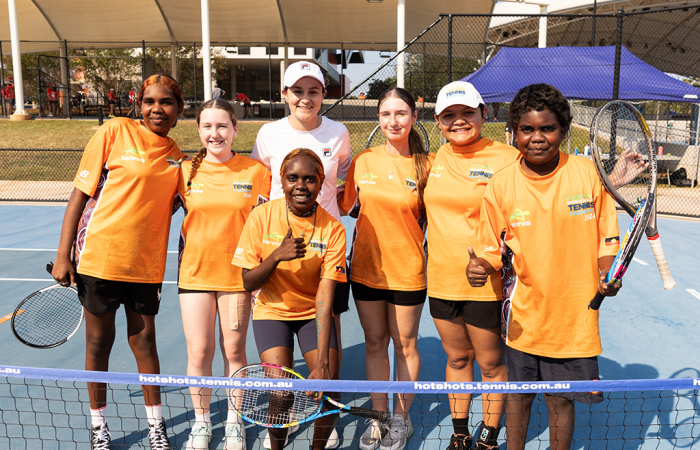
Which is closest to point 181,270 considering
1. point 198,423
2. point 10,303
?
point 198,423

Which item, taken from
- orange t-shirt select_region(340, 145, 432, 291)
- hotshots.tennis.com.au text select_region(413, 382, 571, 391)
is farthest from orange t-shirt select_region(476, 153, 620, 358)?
orange t-shirt select_region(340, 145, 432, 291)

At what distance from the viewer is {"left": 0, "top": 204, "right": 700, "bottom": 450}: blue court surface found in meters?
3.67

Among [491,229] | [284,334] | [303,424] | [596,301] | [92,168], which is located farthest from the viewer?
[303,424]

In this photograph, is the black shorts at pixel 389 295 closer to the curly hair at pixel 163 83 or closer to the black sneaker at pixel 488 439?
the black sneaker at pixel 488 439

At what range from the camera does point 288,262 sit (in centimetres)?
305

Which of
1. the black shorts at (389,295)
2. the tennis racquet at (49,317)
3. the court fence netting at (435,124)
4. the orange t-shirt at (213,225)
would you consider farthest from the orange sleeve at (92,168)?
the court fence netting at (435,124)

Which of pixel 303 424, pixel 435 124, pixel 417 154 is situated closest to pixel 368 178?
pixel 417 154

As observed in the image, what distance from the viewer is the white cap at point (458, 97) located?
305 centimetres

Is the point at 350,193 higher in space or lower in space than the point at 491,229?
higher

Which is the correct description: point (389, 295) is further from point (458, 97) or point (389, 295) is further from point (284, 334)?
point (458, 97)

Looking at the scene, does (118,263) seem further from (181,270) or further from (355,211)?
(355,211)

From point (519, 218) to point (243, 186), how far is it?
64.5 inches

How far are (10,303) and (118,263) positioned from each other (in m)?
4.07

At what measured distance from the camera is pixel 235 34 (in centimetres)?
2630
